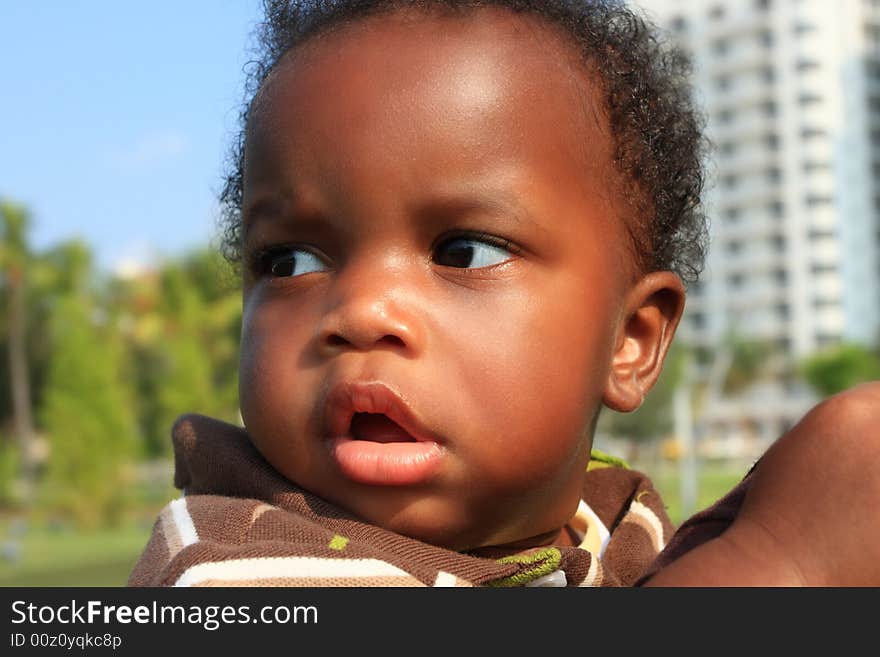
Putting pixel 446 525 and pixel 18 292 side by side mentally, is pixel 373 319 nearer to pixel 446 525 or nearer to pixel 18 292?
pixel 446 525

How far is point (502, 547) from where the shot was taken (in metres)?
1.52

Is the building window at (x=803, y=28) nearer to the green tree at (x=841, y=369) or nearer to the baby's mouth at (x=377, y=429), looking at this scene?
the green tree at (x=841, y=369)

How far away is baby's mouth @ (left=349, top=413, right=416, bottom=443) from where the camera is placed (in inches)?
50.6

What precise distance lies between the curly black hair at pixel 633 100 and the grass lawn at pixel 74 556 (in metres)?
5.00

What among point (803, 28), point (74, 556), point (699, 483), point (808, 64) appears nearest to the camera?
point (74, 556)

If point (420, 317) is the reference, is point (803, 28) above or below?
above

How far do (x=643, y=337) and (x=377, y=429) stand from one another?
0.61m

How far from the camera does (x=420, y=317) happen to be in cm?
129

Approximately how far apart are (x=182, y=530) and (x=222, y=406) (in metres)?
27.6

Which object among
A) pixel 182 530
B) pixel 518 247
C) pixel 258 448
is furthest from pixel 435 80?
pixel 182 530

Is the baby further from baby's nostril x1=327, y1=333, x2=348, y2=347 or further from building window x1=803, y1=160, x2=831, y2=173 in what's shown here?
building window x1=803, y1=160, x2=831, y2=173

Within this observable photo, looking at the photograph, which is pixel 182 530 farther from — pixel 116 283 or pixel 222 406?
pixel 116 283

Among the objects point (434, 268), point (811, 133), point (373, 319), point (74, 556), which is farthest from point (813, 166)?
point (373, 319)
